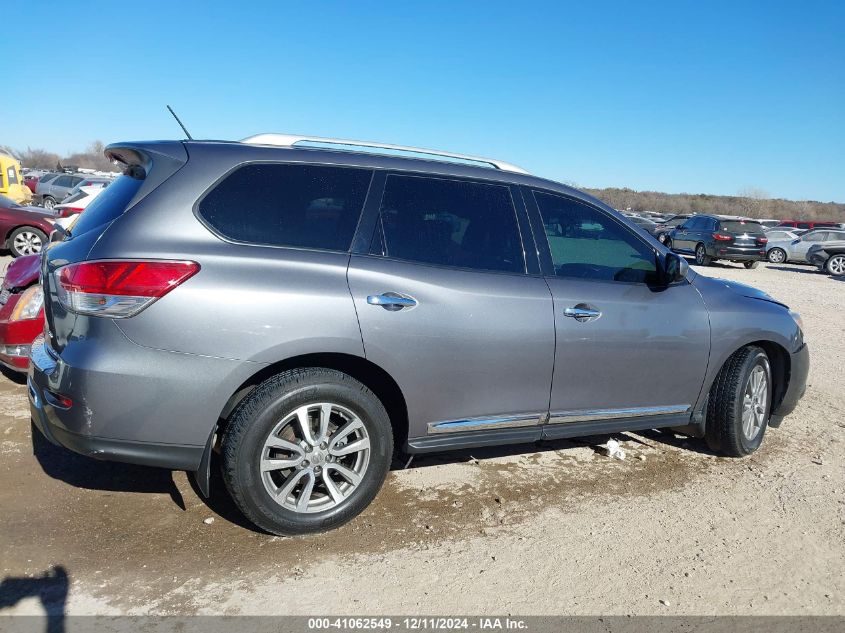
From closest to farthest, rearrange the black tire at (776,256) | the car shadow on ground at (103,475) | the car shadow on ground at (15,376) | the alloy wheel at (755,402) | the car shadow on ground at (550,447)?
the car shadow on ground at (103,475)
the car shadow on ground at (550,447)
the alloy wheel at (755,402)
the car shadow on ground at (15,376)
the black tire at (776,256)

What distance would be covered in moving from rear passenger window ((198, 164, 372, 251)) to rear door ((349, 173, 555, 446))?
0.54ft

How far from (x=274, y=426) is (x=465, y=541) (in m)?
1.10

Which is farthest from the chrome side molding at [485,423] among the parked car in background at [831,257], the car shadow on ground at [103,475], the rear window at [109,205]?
the parked car in background at [831,257]

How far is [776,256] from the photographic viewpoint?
24656 millimetres

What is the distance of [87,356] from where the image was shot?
2814 millimetres

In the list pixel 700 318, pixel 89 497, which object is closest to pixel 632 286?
pixel 700 318

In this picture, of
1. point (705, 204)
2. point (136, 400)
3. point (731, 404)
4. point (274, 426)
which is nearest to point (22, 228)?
point (136, 400)

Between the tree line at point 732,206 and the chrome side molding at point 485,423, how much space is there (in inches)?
2938

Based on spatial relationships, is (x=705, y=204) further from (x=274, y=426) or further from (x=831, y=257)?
(x=274, y=426)

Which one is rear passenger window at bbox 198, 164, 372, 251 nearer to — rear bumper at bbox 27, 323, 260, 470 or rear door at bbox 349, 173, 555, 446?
rear door at bbox 349, 173, 555, 446

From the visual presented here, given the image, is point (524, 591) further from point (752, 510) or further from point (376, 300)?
point (752, 510)

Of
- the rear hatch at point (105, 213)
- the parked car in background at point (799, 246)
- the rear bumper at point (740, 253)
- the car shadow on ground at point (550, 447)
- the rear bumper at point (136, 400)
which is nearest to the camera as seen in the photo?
the rear bumper at point (136, 400)

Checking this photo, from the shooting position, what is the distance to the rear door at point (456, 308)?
10.7 feet

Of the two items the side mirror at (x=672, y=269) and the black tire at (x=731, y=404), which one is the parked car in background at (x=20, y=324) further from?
the black tire at (x=731, y=404)
